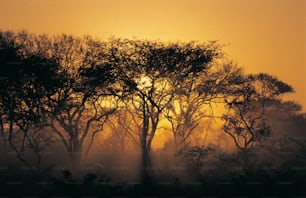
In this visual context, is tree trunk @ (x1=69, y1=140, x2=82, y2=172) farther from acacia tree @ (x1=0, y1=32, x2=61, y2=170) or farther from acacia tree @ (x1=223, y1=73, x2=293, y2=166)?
acacia tree @ (x1=223, y1=73, x2=293, y2=166)

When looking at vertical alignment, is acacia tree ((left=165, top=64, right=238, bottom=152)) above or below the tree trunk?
above

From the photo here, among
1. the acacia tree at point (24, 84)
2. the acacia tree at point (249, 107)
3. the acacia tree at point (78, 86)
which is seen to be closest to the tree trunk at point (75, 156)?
the acacia tree at point (78, 86)

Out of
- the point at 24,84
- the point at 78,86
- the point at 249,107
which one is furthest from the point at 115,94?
the point at 249,107

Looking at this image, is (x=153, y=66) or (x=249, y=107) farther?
(x=249, y=107)

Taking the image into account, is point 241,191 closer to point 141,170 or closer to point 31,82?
point 141,170

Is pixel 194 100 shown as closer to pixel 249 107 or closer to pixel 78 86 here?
pixel 249 107

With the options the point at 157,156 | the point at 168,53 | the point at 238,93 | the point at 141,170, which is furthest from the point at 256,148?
the point at 141,170

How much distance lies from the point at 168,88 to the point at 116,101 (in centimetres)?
357

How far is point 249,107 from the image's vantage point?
5000cm

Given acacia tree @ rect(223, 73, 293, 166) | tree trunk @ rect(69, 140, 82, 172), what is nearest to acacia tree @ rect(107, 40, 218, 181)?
tree trunk @ rect(69, 140, 82, 172)

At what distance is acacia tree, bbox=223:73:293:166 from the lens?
47312 millimetres

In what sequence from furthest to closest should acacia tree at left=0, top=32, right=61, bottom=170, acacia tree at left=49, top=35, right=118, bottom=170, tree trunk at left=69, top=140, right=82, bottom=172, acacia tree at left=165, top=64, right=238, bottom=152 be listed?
acacia tree at left=165, top=64, right=238, bottom=152 → acacia tree at left=49, top=35, right=118, bottom=170 → acacia tree at left=0, top=32, right=61, bottom=170 → tree trunk at left=69, top=140, right=82, bottom=172

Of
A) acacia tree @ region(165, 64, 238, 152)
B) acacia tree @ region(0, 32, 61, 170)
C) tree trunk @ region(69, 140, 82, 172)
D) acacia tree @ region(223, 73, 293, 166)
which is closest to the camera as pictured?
tree trunk @ region(69, 140, 82, 172)

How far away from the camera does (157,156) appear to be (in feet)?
136
